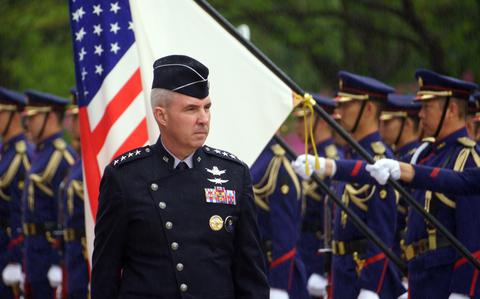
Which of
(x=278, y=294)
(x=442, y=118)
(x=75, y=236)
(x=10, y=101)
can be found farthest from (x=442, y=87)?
(x=10, y=101)

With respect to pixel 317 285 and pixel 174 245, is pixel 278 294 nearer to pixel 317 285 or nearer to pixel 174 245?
pixel 317 285

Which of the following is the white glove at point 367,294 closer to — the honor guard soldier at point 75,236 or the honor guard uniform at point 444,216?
the honor guard uniform at point 444,216

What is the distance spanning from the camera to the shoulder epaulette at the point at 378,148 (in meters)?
8.22

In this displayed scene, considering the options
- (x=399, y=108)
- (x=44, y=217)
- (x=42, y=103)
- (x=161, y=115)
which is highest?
(x=42, y=103)

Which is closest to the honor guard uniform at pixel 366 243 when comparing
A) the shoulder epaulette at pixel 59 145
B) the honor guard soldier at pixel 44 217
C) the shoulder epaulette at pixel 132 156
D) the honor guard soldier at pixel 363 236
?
the honor guard soldier at pixel 363 236

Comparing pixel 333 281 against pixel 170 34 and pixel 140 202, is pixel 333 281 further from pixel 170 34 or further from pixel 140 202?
pixel 140 202

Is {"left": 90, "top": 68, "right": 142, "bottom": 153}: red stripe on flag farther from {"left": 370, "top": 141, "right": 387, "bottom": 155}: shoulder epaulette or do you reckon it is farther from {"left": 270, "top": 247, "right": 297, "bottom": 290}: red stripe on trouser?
{"left": 270, "top": 247, "right": 297, "bottom": 290}: red stripe on trouser

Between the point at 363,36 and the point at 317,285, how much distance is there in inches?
233

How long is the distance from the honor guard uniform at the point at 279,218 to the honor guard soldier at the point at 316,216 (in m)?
1.58

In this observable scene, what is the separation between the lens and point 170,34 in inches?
258

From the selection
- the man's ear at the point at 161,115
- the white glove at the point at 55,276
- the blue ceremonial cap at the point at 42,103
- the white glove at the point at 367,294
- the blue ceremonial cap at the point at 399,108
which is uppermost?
the blue ceremonial cap at the point at 42,103

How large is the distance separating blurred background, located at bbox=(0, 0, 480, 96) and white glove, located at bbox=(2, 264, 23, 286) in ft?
19.9

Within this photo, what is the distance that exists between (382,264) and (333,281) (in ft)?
1.56

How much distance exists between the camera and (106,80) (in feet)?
21.9
